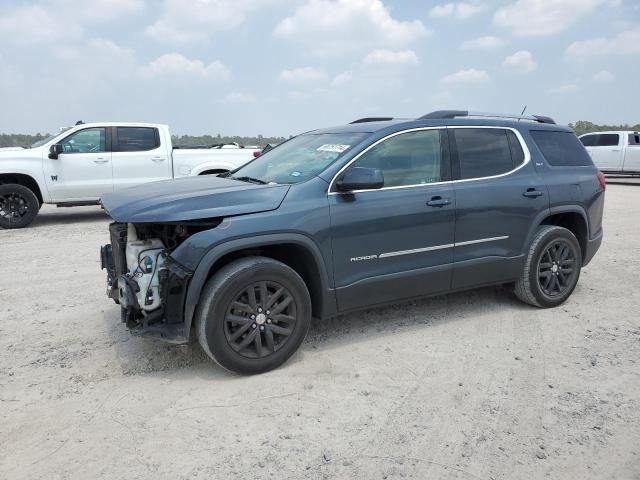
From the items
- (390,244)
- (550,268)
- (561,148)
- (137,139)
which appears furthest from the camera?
(137,139)

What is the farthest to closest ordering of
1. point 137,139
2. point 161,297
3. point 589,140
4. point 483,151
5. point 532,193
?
1. point 589,140
2. point 137,139
3. point 532,193
4. point 483,151
5. point 161,297

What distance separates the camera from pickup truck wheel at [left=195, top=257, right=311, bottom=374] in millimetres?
3691

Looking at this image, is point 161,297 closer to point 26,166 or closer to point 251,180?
point 251,180

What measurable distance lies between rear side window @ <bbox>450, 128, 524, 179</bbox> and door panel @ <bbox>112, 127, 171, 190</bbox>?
25.1 ft

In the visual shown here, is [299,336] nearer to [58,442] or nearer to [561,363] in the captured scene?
[58,442]

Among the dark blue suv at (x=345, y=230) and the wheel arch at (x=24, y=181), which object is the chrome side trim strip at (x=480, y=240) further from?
the wheel arch at (x=24, y=181)

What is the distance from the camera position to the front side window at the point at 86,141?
10.6 m

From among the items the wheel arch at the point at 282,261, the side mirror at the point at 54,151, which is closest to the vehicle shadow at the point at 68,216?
the side mirror at the point at 54,151

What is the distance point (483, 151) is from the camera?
196 inches

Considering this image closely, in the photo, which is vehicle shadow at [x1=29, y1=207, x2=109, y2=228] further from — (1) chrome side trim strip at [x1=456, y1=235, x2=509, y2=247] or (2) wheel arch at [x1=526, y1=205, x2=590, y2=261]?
(2) wheel arch at [x1=526, y1=205, x2=590, y2=261]

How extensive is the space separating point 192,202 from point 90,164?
792 centimetres

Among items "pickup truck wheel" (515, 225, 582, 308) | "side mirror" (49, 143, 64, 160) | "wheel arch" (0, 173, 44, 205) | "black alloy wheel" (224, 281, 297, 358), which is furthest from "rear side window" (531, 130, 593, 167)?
"wheel arch" (0, 173, 44, 205)

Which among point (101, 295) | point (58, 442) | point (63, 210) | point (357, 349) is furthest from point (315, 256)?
point (63, 210)

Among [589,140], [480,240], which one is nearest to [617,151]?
[589,140]
